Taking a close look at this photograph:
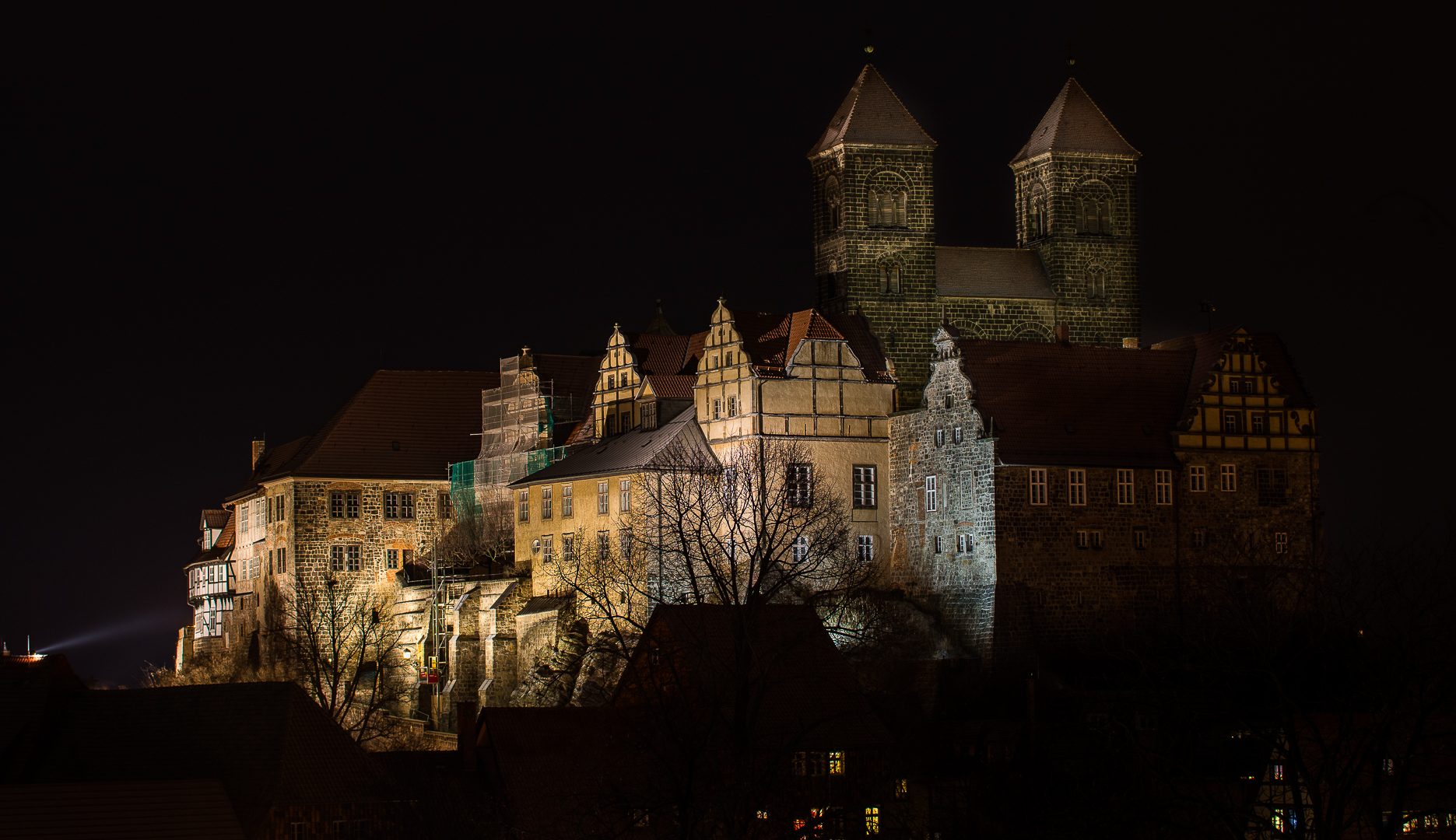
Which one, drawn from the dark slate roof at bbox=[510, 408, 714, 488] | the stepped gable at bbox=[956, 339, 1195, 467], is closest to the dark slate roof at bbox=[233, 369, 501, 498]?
the dark slate roof at bbox=[510, 408, 714, 488]

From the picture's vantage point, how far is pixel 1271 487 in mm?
74312

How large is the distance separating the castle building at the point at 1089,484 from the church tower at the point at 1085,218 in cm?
773

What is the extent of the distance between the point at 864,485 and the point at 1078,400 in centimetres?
740

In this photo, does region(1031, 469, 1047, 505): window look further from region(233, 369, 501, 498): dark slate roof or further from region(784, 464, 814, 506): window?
region(233, 369, 501, 498): dark slate roof

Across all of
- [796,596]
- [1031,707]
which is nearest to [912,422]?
[796,596]

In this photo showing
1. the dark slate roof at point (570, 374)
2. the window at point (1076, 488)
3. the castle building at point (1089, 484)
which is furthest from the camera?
the dark slate roof at point (570, 374)

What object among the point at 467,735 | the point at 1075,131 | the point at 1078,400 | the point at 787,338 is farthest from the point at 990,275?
the point at 467,735

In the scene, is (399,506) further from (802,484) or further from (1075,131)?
(1075,131)

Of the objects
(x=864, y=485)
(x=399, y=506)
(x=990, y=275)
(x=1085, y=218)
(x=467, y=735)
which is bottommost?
(x=467, y=735)

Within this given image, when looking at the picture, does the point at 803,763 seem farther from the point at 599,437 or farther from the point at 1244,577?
the point at 599,437

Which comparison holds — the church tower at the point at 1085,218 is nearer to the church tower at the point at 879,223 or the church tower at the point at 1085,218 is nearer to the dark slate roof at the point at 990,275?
the dark slate roof at the point at 990,275

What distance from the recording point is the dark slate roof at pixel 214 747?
2281 inches

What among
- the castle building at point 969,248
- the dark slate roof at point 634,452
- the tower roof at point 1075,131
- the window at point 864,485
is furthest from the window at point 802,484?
the tower roof at point 1075,131

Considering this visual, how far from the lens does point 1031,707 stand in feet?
216
